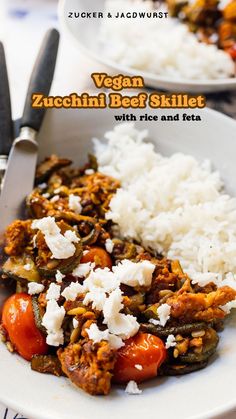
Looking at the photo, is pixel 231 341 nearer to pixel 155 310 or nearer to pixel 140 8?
pixel 155 310

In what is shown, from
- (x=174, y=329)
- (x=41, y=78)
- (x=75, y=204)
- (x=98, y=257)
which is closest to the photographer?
(x=174, y=329)

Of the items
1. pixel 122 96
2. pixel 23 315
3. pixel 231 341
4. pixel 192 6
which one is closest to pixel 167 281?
pixel 231 341

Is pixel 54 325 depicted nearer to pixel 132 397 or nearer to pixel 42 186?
pixel 132 397

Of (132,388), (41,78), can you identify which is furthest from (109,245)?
(41,78)

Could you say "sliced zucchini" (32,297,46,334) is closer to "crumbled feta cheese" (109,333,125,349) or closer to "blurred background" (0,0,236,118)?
"crumbled feta cheese" (109,333,125,349)

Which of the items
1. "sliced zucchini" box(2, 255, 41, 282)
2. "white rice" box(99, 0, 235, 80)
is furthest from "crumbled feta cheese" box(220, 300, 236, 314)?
"white rice" box(99, 0, 235, 80)
